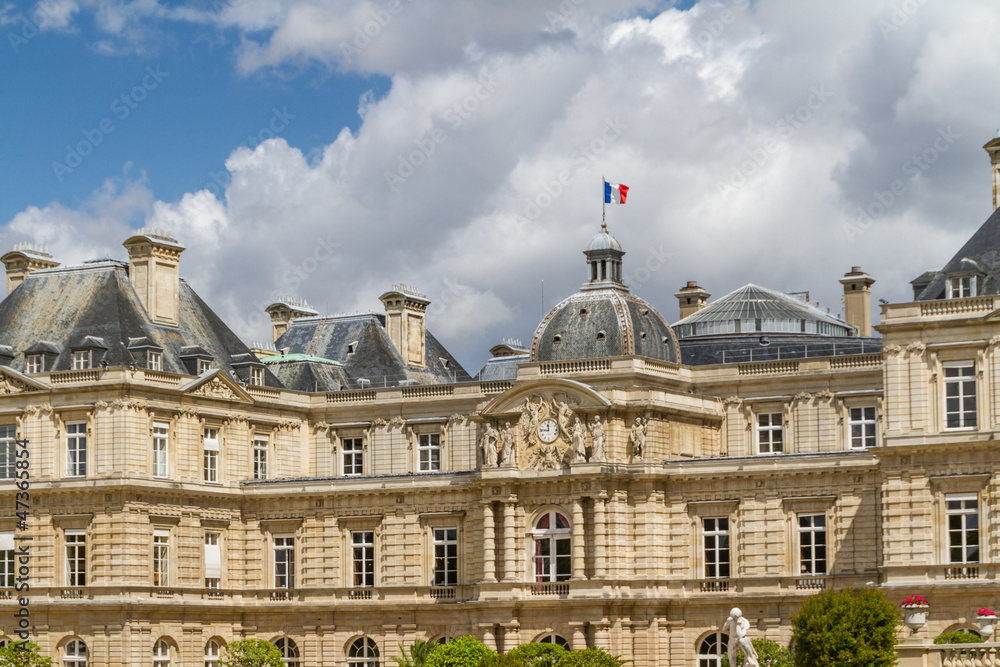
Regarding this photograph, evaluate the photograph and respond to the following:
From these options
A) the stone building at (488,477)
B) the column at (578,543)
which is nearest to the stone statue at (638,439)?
the stone building at (488,477)

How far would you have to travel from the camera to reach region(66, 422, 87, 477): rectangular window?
253ft

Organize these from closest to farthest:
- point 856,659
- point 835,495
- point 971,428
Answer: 1. point 856,659
2. point 971,428
3. point 835,495

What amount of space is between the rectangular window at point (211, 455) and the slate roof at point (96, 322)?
8.59 ft

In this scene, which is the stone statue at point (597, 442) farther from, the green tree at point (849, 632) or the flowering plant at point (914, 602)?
the flowering plant at point (914, 602)

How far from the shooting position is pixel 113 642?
7525 centimetres

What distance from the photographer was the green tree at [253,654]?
7531 centimetres

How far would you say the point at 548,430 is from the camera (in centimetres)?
7369

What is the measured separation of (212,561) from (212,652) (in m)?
3.45

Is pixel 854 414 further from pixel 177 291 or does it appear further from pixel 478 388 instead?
pixel 177 291

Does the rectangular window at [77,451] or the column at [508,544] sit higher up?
the rectangular window at [77,451]

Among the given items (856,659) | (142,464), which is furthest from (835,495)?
(142,464)

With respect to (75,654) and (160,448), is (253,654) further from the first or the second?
(160,448)

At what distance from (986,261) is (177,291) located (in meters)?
32.5

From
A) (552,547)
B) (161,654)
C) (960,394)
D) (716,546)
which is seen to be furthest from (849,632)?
(161,654)
